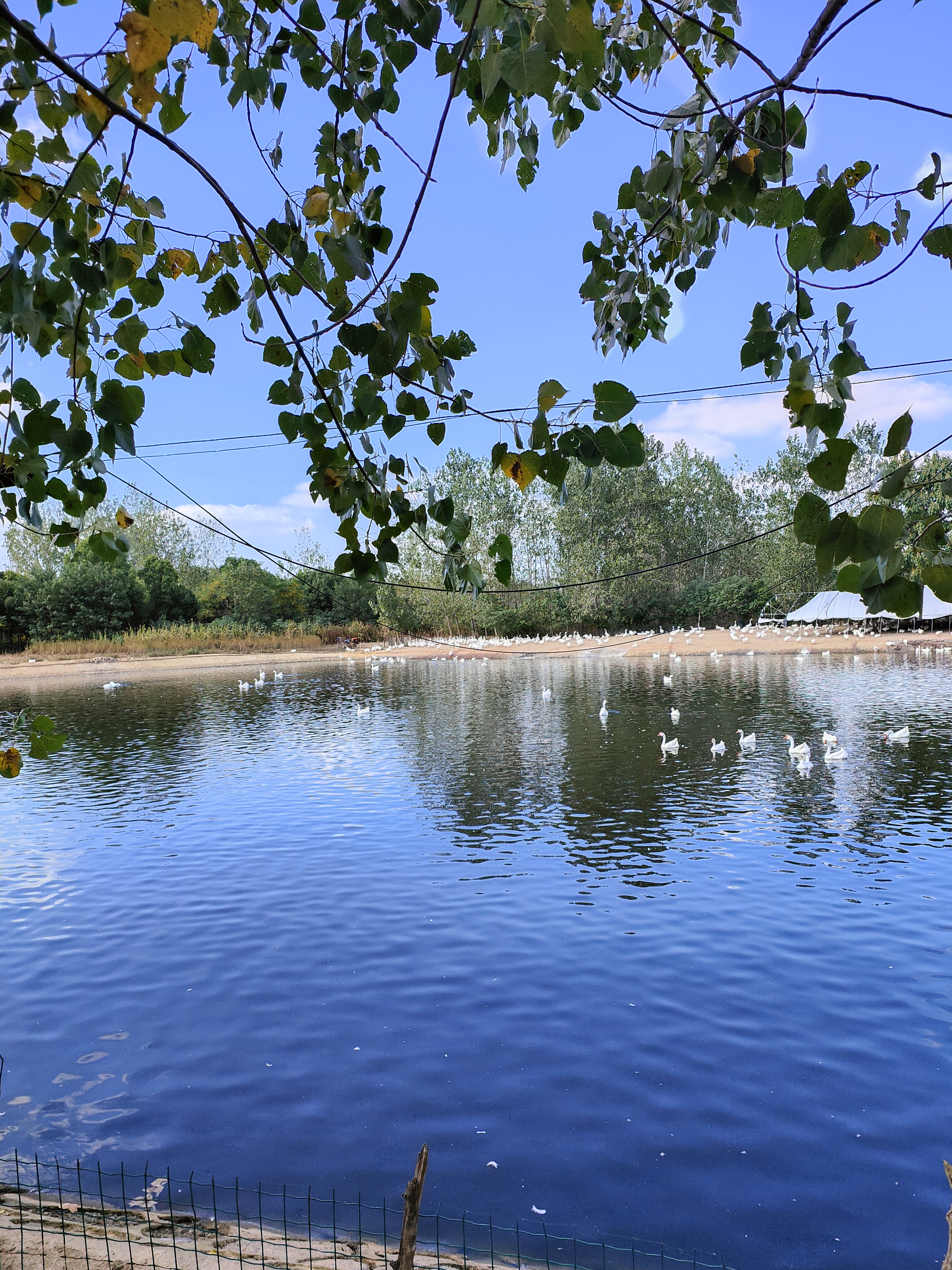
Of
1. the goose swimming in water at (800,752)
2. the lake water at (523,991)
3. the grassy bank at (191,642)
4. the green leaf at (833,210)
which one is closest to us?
the green leaf at (833,210)

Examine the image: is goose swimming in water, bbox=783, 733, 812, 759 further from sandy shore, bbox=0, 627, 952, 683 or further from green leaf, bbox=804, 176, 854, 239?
sandy shore, bbox=0, 627, 952, 683

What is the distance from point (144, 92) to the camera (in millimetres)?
1917

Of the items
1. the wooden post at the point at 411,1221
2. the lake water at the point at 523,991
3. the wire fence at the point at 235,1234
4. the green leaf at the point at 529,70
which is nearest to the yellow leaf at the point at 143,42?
the green leaf at the point at 529,70

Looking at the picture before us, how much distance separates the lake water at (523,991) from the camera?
5.09 m

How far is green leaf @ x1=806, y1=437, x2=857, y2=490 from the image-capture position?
5.40 ft

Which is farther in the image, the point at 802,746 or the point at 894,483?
the point at 802,746

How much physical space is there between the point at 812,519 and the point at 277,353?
64.8 inches

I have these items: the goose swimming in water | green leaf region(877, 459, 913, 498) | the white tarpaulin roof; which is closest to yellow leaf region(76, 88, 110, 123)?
green leaf region(877, 459, 913, 498)

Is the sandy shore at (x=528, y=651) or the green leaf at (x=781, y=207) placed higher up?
the green leaf at (x=781, y=207)

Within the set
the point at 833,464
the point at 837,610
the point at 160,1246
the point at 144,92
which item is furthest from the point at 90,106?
the point at 837,610

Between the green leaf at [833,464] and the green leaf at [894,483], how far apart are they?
0.24ft

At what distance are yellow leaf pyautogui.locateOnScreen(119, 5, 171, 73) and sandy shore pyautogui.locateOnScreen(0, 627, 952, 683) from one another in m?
36.3

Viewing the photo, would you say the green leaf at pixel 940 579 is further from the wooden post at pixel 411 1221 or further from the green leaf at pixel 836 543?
the wooden post at pixel 411 1221

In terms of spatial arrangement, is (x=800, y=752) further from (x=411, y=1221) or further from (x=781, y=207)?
(x=781, y=207)
